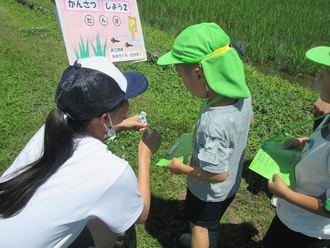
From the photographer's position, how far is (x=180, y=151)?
5.81ft

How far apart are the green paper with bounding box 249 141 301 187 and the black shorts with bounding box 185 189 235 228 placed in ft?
1.12

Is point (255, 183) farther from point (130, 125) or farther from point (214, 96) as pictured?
point (214, 96)

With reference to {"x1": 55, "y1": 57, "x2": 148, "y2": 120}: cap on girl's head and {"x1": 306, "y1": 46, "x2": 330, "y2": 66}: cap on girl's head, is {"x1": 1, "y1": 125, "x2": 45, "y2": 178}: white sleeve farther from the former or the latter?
{"x1": 306, "y1": 46, "x2": 330, "y2": 66}: cap on girl's head

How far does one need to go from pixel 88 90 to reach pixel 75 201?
0.44 m

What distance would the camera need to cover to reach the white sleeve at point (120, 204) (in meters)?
1.19

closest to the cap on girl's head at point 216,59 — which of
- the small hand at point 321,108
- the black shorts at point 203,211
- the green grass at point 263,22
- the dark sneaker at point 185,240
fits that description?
the black shorts at point 203,211

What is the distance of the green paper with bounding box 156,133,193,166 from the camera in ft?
5.55

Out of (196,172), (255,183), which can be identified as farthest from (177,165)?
(255,183)

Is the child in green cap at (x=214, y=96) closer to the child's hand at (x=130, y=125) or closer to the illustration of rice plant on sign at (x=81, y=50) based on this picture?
the child's hand at (x=130, y=125)

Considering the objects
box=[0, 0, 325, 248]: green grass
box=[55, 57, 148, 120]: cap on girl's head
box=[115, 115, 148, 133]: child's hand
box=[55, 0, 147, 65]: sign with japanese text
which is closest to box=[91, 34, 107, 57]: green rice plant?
box=[55, 0, 147, 65]: sign with japanese text

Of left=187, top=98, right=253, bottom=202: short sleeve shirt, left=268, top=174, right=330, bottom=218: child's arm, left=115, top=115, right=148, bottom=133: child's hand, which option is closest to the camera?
left=268, top=174, right=330, bottom=218: child's arm

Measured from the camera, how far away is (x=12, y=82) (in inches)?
163

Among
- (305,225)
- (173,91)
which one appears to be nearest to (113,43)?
(305,225)

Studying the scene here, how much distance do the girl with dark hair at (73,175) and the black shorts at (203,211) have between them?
49 cm
